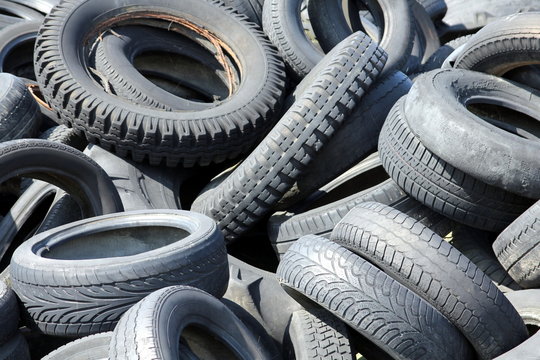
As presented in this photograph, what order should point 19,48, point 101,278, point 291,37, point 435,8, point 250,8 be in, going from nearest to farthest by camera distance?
1. point 101,278
2. point 291,37
3. point 250,8
4. point 19,48
5. point 435,8

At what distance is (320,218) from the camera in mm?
4598

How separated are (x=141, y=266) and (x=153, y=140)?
5.07ft

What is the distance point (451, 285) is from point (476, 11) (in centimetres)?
459

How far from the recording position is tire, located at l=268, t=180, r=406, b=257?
4.54m

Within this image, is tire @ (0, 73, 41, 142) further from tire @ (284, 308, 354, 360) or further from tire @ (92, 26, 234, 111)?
tire @ (284, 308, 354, 360)

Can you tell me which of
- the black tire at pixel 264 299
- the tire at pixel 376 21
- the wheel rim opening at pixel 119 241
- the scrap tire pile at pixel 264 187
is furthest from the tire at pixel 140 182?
the tire at pixel 376 21

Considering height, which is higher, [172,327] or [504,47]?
[504,47]

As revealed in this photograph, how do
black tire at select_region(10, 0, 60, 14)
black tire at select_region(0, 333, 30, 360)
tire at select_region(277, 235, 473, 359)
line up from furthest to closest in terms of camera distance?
black tire at select_region(10, 0, 60, 14)
black tire at select_region(0, 333, 30, 360)
tire at select_region(277, 235, 473, 359)

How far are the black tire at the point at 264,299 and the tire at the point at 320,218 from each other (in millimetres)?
309

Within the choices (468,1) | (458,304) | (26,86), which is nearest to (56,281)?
(458,304)

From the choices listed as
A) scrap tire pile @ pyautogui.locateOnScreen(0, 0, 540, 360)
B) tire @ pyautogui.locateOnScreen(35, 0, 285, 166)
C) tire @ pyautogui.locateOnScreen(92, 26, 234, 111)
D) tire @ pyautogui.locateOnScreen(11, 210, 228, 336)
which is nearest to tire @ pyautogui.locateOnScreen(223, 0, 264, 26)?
scrap tire pile @ pyautogui.locateOnScreen(0, 0, 540, 360)

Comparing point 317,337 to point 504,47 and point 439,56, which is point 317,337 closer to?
point 504,47

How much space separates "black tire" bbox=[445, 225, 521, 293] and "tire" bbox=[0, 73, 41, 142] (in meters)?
2.86

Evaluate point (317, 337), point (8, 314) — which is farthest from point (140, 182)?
point (317, 337)
